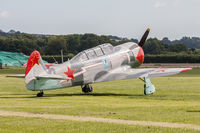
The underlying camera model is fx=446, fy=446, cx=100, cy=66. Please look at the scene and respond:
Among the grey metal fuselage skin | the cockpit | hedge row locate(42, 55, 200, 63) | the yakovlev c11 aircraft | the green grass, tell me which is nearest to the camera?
the green grass

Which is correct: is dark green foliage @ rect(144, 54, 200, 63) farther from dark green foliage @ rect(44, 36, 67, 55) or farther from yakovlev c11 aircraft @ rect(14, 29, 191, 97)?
yakovlev c11 aircraft @ rect(14, 29, 191, 97)

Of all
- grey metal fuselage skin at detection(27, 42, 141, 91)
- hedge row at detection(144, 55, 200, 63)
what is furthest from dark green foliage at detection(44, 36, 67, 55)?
grey metal fuselage skin at detection(27, 42, 141, 91)

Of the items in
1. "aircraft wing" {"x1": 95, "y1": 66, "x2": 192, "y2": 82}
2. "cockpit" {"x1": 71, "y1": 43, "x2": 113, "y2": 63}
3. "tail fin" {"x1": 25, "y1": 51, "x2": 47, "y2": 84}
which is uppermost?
"cockpit" {"x1": 71, "y1": 43, "x2": 113, "y2": 63}

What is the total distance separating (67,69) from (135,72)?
4259 mm

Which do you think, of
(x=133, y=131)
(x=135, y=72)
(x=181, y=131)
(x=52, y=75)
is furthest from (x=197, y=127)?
(x=135, y=72)

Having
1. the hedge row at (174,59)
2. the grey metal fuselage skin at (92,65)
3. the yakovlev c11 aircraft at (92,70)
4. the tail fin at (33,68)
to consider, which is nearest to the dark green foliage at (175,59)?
the hedge row at (174,59)

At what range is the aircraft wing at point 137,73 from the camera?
23.9 metres

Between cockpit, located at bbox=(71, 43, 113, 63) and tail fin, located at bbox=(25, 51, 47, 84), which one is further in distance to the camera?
cockpit, located at bbox=(71, 43, 113, 63)

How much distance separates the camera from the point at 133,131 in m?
11.1

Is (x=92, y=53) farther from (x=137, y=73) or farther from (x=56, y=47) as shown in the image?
(x=56, y=47)

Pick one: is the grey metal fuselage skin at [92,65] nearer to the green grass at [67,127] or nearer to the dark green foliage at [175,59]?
the green grass at [67,127]

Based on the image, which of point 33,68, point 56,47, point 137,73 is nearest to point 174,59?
point 56,47

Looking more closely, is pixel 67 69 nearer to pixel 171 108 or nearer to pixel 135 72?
pixel 135 72

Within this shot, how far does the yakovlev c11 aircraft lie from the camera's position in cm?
2134
